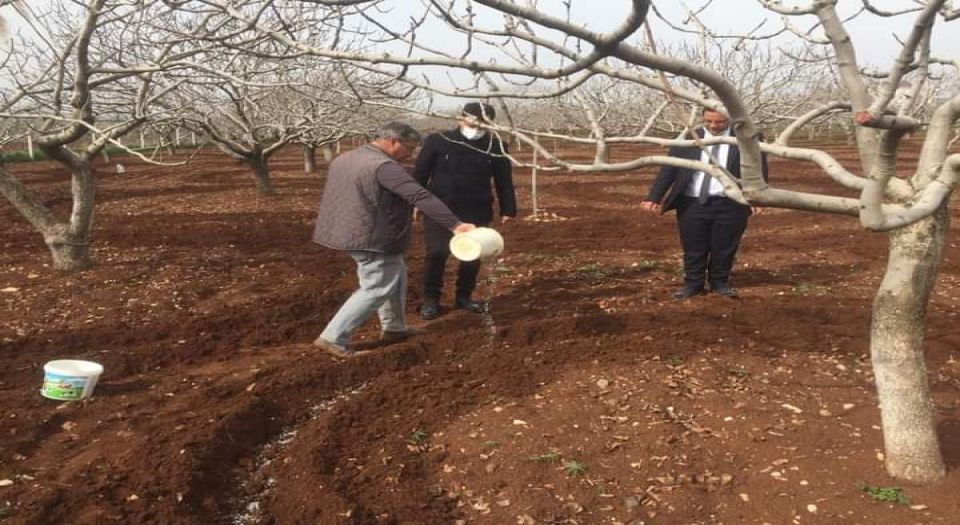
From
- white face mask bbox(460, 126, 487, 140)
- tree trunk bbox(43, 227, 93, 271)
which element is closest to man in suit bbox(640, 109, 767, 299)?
white face mask bbox(460, 126, 487, 140)

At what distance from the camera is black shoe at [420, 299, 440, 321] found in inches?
194

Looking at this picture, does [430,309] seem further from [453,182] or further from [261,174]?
[261,174]

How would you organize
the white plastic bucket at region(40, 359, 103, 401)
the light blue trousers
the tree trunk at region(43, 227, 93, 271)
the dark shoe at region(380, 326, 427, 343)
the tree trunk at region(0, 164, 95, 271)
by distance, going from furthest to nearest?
the tree trunk at region(43, 227, 93, 271)
the tree trunk at region(0, 164, 95, 271)
the dark shoe at region(380, 326, 427, 343)
the light blue trousers
the white plastic bucket at region(40, 359, 103, 401)

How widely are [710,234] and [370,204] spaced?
103 inches

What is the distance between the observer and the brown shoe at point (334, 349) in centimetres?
414

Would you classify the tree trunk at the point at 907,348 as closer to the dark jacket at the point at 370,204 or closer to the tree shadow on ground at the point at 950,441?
the tree shadow on ground at the point at 950,441

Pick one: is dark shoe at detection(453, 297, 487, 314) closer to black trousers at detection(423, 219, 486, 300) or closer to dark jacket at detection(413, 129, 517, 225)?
black trousers at detection(423, 219, 486, 300)

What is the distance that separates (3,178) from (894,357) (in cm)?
622

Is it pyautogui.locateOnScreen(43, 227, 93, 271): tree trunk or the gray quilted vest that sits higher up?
the gray quilted vest

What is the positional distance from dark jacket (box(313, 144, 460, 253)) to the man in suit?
6.45 ft

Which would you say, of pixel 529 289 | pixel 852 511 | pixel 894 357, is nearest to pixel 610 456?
pixel 852 511

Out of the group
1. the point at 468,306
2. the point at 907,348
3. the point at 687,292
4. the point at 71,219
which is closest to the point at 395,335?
the point at 468,306

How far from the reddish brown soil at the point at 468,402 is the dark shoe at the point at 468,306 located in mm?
184

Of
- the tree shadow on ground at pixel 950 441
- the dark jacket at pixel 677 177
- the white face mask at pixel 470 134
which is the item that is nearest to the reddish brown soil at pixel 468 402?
the tree shadow on ground at pixel 950 441
